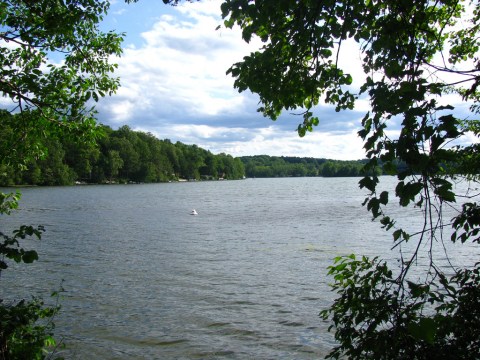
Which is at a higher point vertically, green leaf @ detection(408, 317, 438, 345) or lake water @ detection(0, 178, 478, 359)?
green leaf @ detection(408, 317, 438, 345)

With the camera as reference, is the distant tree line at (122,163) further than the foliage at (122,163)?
No

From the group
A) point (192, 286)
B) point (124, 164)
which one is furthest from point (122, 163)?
point (192, 286)

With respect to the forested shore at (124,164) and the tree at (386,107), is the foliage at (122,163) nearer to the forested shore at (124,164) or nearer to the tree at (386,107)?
the forested shore at (124,164)

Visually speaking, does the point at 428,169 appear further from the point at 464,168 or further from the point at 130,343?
the point at 130,343

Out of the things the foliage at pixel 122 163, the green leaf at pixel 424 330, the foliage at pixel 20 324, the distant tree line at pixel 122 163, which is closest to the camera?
the green leaf at pixel 424 330

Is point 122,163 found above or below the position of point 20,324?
above

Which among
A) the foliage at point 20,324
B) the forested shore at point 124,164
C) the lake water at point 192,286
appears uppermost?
the forested shore at point 124,164

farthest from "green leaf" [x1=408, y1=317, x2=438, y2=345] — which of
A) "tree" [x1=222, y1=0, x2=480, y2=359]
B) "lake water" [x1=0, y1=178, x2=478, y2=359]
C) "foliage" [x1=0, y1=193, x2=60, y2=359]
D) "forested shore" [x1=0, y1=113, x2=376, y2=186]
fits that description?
"forested shore" [x1=0, y1=113, x2=376, y2=186]

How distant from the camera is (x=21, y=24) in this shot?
5621mm

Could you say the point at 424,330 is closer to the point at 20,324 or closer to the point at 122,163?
the point at 20,324

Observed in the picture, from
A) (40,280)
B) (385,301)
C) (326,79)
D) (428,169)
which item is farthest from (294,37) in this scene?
(40,280)

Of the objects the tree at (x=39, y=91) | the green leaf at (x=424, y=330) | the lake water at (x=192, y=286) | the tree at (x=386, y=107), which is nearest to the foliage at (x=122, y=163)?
the lake water at (x=192, y=286)

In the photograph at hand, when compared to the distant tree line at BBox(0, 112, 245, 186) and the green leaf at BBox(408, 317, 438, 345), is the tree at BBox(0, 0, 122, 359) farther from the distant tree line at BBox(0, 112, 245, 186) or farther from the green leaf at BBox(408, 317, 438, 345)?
the distant tree line at BBox(0, 112, 245, 186)

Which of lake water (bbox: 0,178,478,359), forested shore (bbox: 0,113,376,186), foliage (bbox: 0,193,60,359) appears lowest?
lake water (bbox: 0,178,478,359)
